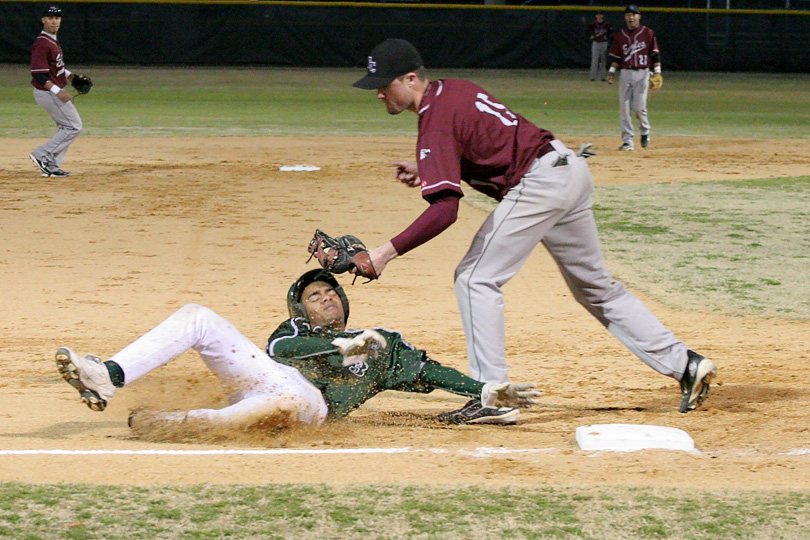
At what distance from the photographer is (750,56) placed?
3503 centimetres

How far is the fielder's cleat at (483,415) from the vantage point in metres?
4.69

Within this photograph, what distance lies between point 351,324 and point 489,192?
2209 millimetres

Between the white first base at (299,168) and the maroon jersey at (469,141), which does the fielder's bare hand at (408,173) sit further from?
the white first base at (299,168)

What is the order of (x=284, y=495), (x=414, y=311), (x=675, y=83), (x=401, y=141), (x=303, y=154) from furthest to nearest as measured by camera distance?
(x=675, y=83), (x=401, y=141), (x=303, y=154), (x=414, y=311), (x=284, y=495)

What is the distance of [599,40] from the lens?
3095cm

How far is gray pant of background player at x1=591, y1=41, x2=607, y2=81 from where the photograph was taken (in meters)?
31.2

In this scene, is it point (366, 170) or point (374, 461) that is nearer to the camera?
point (374, 461)

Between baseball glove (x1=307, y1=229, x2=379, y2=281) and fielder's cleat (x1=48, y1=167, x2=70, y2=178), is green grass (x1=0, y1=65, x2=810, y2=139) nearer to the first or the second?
fielder's cleat (x1=48, y1=167, x2=70, y2=178)

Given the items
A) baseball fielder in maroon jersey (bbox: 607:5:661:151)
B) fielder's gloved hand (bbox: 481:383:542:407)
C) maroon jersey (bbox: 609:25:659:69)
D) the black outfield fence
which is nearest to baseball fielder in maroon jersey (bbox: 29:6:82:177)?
baseball fielder in maroon jersey (bbox: 607:5:661:151)

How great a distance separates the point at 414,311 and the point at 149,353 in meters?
3.13

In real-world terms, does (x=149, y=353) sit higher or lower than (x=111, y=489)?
higher

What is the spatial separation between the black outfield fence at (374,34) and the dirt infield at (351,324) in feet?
63.6

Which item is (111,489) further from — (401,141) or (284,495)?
(401,141)

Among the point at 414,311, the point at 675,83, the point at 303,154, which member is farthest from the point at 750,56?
the point at 414,311
